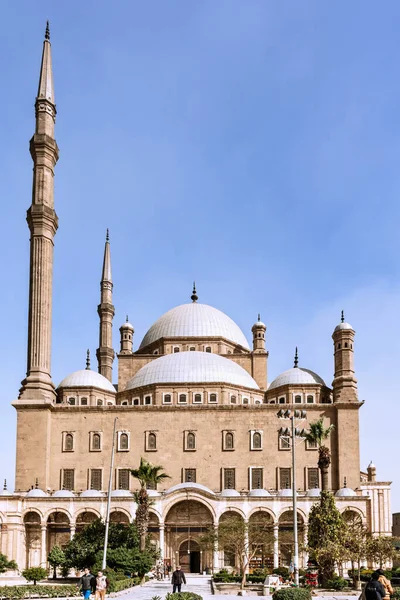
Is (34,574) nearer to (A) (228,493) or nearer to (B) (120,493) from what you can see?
(B) (120,493)

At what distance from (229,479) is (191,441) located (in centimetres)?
331

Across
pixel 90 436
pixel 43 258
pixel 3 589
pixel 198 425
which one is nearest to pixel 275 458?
pixel 198 425

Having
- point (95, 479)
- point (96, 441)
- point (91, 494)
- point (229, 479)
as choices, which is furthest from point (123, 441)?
point (229, 479)

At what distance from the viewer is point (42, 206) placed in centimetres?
5550

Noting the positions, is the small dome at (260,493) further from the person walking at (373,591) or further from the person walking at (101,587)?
the person walking at (373,591)

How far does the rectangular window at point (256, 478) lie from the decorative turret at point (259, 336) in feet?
42.7

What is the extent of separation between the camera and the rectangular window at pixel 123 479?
52875mm

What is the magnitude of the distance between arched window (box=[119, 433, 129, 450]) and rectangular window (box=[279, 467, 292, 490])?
9715 mm

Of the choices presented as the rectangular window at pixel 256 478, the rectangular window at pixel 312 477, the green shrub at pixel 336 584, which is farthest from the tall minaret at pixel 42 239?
the green shrub at pixel 336 584

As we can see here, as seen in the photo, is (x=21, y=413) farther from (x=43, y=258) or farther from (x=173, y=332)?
(x=173, y=332)

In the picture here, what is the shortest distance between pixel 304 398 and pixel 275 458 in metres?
6.05

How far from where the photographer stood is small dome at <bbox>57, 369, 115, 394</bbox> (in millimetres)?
59406

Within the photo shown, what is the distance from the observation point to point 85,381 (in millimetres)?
59562

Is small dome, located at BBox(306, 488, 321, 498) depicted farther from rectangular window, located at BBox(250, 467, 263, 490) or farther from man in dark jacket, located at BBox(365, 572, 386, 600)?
man in dark jacket, located at BBox(365, 572, 386, 600)
